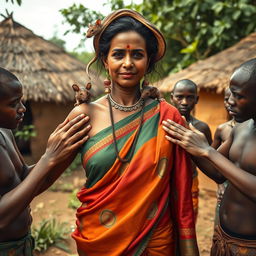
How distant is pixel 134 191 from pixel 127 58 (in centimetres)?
74

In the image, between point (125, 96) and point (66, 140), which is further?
point (125, 96)

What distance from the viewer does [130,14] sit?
180cm

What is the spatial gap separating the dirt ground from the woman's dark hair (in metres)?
3.20

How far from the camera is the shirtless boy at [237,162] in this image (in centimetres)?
173

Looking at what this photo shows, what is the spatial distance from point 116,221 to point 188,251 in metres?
0.45

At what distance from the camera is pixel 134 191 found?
1719 millimetres

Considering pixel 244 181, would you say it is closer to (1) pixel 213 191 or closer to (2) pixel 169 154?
(2) pixel 169 154

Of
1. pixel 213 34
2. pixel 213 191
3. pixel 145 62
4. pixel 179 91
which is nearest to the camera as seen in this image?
pixel 145 62

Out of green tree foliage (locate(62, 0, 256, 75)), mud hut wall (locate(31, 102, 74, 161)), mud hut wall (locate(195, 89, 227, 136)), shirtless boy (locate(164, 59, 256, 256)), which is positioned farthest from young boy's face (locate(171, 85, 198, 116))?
mud hut wall (locate(31, 102, 74, 161))

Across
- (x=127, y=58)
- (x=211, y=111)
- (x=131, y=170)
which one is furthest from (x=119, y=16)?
(x=211, y=111)

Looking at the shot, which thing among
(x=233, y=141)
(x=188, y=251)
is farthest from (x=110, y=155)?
(x=233, y=141)

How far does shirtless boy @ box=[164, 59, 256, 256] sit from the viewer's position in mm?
1734

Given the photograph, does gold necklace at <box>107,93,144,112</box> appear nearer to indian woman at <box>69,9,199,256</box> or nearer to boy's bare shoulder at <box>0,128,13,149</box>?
indian woman at <box>69,9,199,256</box>

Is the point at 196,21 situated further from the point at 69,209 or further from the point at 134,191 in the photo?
the point at 134,191
